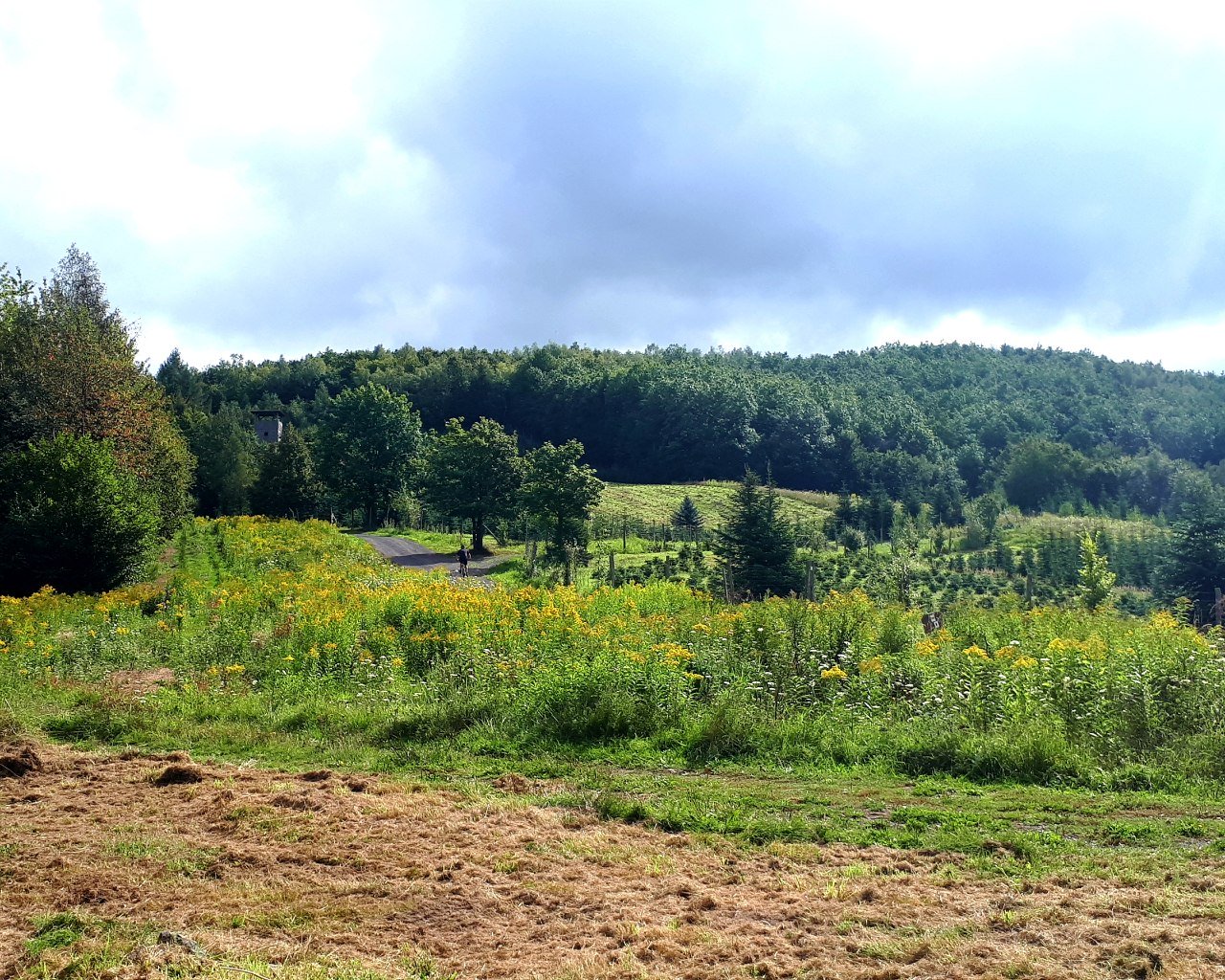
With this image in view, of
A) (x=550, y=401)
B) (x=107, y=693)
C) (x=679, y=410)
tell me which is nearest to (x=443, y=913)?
(x=107, y=693)

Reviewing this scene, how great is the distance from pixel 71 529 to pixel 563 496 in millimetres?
16307

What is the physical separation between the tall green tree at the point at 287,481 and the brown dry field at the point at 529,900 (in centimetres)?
4452

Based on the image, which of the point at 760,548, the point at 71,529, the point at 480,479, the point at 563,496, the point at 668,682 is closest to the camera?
the point at 668,682

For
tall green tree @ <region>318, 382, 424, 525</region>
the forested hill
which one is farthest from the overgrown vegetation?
the forested hill

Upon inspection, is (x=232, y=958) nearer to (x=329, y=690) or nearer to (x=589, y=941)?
(x=589, y=941)

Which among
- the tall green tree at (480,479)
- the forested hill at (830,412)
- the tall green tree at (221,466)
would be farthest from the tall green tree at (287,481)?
the forested hill at (830,412)

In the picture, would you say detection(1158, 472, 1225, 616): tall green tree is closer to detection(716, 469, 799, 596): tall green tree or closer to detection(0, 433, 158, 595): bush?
detection(716, 469, 799, 596): tall green tree

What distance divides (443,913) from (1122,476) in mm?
80279

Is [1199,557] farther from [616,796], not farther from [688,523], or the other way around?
[616,796]

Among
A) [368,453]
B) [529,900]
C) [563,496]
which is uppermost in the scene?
Result: [368,453]

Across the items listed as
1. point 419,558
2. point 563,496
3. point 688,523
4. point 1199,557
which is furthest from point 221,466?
point 1199,557

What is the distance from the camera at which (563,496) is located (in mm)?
32750

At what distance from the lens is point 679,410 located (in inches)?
3750

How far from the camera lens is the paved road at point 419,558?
32.8 metres
